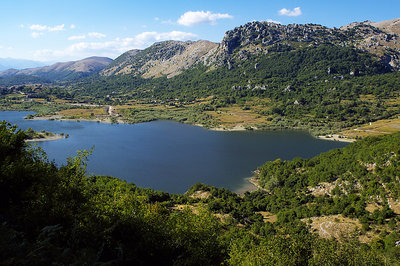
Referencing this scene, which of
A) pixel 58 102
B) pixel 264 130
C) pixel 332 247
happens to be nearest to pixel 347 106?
pixel 264 130

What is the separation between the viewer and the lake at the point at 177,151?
61250 mm

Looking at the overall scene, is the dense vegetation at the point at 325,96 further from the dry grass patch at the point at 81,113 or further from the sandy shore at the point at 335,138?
the dry grass patch at the point at 81,113

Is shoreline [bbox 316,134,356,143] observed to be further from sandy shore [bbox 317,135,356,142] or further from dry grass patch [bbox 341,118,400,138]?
dry grass patch [bbox 341,118,400,138]

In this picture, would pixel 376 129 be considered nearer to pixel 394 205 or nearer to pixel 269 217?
pixel 394 205

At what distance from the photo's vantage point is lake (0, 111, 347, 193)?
201 feet

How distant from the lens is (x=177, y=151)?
8181 centimetres

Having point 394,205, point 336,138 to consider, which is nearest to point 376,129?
point 336,138

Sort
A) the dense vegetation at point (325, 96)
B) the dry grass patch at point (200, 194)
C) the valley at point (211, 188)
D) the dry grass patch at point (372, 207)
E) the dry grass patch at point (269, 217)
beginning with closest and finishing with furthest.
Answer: the valley at point (211, 188) < the dry grass patch at point (372, 207) < the dry grass patch at point (269, 217) < the dry grass patch at point (200, 194) < the dense vegetation at point (325, 96)

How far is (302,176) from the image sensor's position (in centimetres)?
4659

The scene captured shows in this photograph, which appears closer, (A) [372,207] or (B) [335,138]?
(A) [372,207]

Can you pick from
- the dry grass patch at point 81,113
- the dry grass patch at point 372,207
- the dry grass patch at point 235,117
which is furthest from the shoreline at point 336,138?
the dry grass patch at point 81,113

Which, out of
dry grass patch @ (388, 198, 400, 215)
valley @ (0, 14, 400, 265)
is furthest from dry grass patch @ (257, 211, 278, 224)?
dry grass patch @ (388, 198, 400, 215)

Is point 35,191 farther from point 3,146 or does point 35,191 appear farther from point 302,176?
point 302,176

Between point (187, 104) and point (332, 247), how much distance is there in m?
170
